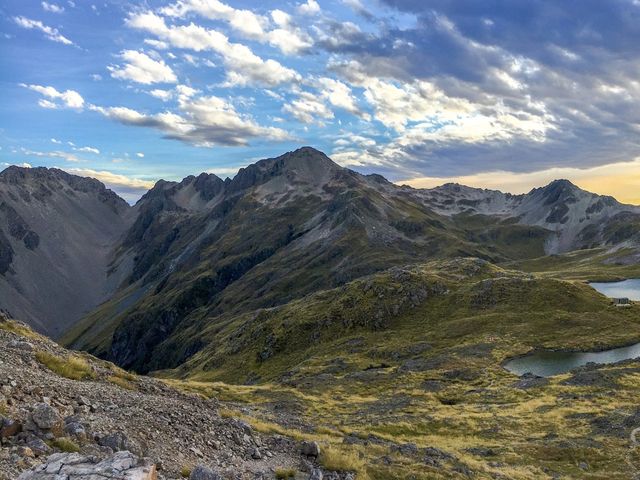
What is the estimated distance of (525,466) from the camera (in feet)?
112

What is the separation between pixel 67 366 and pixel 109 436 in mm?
10776

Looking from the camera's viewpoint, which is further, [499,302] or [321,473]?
[499,302]

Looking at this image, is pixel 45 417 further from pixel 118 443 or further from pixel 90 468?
pixel 90 468

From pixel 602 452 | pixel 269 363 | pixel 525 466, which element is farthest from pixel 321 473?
pixel 269 363

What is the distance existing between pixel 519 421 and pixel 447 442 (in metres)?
12.8

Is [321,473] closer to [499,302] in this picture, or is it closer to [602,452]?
[602,452]

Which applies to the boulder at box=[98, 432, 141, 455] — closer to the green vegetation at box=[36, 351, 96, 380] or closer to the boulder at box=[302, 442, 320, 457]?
the boulder at box=[302, 442, 320, 457]

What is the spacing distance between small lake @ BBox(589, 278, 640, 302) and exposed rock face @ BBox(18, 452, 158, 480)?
172 metres

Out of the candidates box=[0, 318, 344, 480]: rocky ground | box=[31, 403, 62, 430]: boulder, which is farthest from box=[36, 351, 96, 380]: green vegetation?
box=[31, 403, 62, 430]: boulder

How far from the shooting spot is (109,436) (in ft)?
57.0

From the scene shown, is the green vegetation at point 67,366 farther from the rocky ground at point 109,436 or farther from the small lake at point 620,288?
the small lake at point 620,288

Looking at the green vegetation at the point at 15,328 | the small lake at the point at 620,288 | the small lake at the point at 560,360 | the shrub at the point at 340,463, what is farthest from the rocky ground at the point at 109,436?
the small lake at the point at 620,288

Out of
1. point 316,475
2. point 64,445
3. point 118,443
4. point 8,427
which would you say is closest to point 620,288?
point 316,475

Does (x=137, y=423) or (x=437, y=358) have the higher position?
(x=137, y=423)
